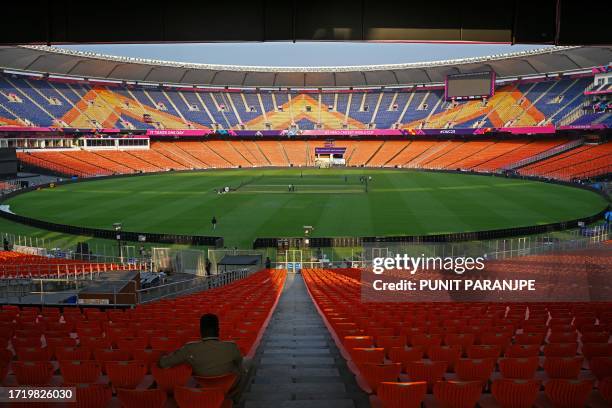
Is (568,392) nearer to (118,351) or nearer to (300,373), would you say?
(300,373)

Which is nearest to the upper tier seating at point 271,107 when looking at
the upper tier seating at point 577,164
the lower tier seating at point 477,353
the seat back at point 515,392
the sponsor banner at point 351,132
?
the sponsor banner at point 351,132

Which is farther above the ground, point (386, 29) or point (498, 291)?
point (386, 29)

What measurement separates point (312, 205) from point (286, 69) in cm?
6785

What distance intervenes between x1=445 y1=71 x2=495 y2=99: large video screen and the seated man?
3587 inches

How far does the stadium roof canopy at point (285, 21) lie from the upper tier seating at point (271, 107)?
245ft

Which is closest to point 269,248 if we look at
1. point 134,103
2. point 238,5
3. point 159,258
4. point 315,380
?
point 159,258

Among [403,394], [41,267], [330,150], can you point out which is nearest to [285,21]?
[403,394]

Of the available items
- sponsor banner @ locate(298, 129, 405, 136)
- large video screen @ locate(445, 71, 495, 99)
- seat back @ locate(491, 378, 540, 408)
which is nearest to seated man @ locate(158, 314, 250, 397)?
seat back @ locate(491, 378, 540, 408)

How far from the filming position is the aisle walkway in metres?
6.12

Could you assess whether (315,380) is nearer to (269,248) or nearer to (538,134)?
(269,248)

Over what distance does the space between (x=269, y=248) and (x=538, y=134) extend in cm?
7238

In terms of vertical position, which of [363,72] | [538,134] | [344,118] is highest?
[363,72]

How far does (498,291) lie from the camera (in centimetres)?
1783

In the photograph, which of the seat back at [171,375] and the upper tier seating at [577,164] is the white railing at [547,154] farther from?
the seat back at [171,375]
